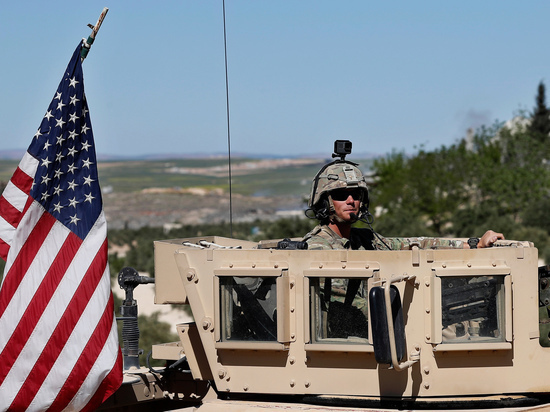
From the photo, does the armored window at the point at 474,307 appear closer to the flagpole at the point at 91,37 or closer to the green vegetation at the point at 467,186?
the flagpole at the point at 91,37

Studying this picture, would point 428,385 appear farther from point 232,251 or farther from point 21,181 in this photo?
point 21,181

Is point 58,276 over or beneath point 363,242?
beneath

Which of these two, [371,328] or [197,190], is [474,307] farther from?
[197,190]

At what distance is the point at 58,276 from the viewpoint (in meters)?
7.30

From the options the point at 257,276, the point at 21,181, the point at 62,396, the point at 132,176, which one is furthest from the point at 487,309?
the point at 132,176

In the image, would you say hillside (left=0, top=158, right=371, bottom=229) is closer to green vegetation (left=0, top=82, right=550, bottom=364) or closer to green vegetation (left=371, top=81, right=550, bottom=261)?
green vegetation (left=0, top=82, right=550, bottom=364)

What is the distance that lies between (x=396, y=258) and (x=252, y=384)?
1340 mm

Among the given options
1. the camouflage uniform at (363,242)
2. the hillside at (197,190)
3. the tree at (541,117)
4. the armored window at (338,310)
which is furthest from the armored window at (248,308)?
the tree at (541,117)

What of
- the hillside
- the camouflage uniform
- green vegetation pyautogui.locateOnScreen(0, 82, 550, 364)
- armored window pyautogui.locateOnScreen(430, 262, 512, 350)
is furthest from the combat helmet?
the hillside

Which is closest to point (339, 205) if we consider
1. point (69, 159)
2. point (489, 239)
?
point (489, 239)

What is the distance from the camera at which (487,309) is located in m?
6.55

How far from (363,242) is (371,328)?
6.24ft

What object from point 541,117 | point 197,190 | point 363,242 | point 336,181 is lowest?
point 197,190

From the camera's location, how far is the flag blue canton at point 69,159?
295 inches
